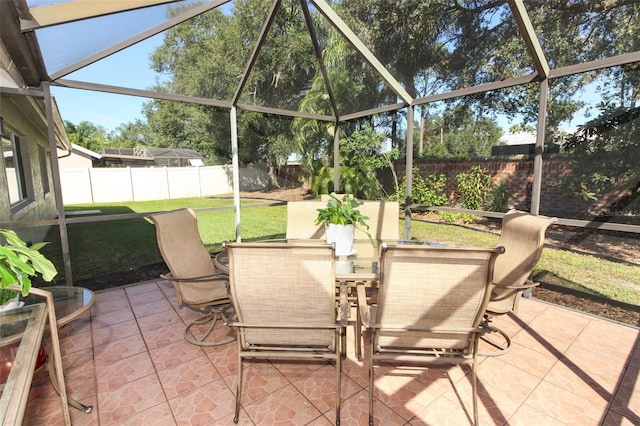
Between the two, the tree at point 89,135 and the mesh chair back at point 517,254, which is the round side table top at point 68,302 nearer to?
the mesh chair back at point 517,254

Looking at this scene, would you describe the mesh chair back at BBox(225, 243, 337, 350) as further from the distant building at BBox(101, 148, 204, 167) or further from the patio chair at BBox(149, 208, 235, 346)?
the distant building at BBox(101, 148, 204, 167)

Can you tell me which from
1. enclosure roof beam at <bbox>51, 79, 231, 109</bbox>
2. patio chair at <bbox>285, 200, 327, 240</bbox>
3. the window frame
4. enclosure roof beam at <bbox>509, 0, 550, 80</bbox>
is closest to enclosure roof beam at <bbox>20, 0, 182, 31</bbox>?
enclosure roof beam at <bbox>51, 79, 231, 109</bbox>

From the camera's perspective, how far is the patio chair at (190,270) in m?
2.49

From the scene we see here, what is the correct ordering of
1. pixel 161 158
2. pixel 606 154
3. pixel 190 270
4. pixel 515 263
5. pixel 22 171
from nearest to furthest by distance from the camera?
pixel 515 263 → pixel 190 270 → pixel 606 154 → pixel 22 171 → pixel 161 158

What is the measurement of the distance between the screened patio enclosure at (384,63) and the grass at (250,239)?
86 cm

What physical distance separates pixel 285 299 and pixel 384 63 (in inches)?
157

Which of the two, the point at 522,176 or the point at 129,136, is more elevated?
the point at 129,136

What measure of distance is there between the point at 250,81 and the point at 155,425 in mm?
4313

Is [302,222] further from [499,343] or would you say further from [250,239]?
Answer: [250,239]

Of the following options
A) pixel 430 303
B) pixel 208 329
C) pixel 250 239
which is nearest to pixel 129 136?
pixel 250 239

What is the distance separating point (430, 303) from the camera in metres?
1.69

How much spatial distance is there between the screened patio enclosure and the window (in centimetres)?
254

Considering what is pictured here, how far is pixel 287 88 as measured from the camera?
17.0ft

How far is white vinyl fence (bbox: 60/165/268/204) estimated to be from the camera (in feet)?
39.7
